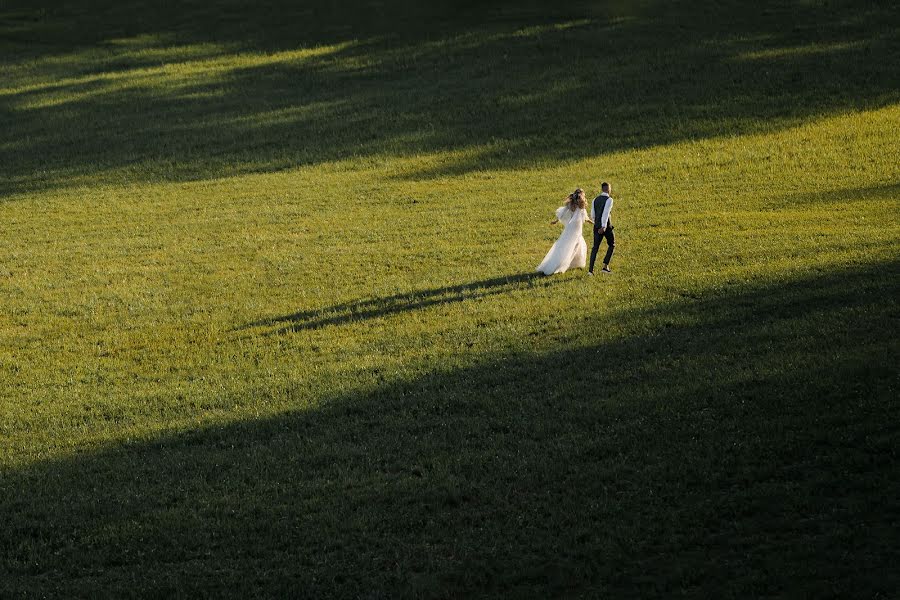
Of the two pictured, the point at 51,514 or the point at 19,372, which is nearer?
the point at 51,514

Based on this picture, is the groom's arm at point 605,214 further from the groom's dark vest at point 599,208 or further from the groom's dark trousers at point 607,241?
the groom's dark trousers at point 607,241

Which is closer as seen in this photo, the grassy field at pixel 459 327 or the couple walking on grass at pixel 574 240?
the grassy field at pixel 459 327

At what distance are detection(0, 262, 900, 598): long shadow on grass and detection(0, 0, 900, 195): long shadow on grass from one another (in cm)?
2097

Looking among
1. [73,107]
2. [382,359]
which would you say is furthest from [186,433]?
[73,107]

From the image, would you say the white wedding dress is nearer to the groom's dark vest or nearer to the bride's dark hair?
the bride's dark hair

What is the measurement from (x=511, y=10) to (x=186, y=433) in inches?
1756

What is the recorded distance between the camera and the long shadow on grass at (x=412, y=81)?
40.2 m

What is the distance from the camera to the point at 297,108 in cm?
4566

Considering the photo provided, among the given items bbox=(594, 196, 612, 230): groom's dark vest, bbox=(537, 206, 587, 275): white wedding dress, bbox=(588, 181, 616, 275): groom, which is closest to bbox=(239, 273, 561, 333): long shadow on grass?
bbox=(537, 206, 587, 275): white wedding dress

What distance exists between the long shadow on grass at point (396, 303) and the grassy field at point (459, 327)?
118mm

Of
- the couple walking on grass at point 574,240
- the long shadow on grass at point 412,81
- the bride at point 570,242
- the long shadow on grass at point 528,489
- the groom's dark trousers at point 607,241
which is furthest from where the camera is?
the long shadow on grass at point 412,81

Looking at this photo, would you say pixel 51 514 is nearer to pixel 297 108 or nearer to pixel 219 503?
pixel 219 503

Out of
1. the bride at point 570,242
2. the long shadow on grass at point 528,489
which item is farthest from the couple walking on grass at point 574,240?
the long shadow on grass at point 528,489

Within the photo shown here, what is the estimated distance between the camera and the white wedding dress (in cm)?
2455
